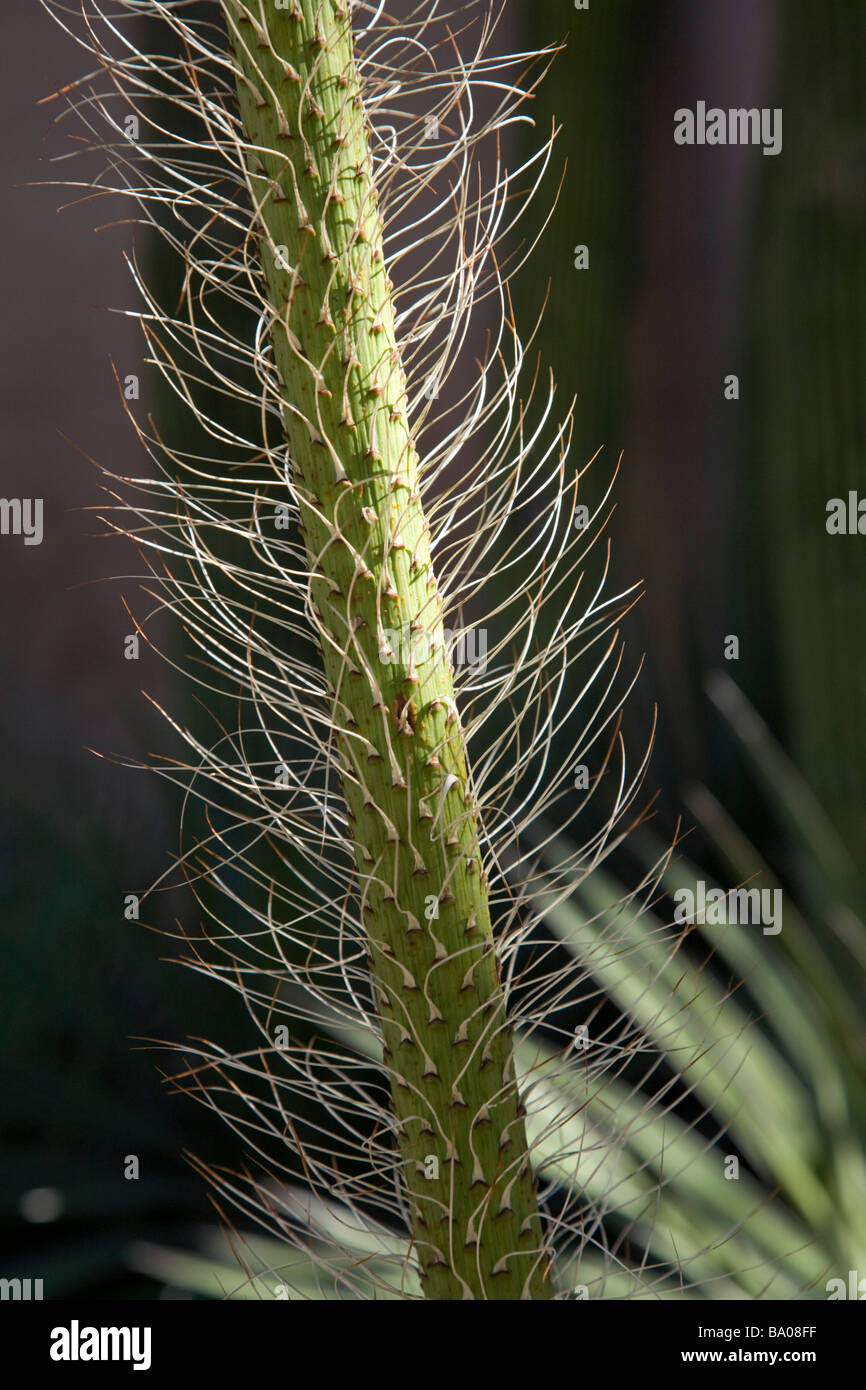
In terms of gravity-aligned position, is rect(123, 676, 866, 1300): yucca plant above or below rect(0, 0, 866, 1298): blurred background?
below

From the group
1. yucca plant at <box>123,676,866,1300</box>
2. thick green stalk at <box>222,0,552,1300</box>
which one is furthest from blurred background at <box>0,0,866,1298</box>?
thick green stalk at <box>222,0,552,1300</box>

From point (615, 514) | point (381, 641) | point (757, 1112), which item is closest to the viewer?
point (381, 641)

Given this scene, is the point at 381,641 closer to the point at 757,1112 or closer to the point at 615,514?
the point at 757,1112

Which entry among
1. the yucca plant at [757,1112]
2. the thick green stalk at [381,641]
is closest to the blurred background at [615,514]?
the yucca plant at [757,1112]

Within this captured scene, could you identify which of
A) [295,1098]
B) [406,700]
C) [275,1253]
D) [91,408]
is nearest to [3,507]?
[91,408]

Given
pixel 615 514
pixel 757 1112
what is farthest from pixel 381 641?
pixel 615 514

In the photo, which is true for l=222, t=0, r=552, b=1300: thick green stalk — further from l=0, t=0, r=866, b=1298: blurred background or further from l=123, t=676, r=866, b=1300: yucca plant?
l=0, t=0, r=866, b=1298: blurred background
